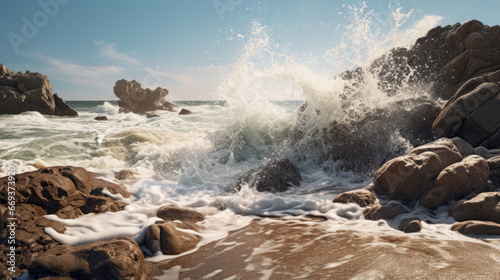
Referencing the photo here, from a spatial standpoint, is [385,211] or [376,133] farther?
[376,133]

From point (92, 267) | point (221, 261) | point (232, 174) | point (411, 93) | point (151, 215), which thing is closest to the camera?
point (92, 267)

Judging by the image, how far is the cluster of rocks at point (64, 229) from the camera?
2.37m

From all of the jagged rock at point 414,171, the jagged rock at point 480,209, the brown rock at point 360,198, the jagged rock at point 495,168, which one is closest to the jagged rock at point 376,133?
the jagged rock at point 495,168

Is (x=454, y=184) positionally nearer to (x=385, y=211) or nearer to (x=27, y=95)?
(x=385, y=211)

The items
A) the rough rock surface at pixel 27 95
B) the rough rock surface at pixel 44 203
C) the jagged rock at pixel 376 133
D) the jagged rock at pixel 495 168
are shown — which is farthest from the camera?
the rough rock surface at pixel 27 95

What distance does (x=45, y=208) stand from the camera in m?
3.44

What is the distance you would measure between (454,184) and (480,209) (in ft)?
1.68

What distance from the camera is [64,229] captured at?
322 cm

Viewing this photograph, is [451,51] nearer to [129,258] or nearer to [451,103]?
[451,103]

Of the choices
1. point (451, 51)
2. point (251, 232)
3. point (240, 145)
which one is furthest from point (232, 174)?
point (451, 51)

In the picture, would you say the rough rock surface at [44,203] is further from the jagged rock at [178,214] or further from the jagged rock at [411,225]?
the jagged rock at [411,225]

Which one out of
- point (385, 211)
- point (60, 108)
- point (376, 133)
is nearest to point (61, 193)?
point (385, 211)

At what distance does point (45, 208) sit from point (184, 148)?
205 inches

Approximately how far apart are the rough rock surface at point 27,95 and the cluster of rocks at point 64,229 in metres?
20.0
